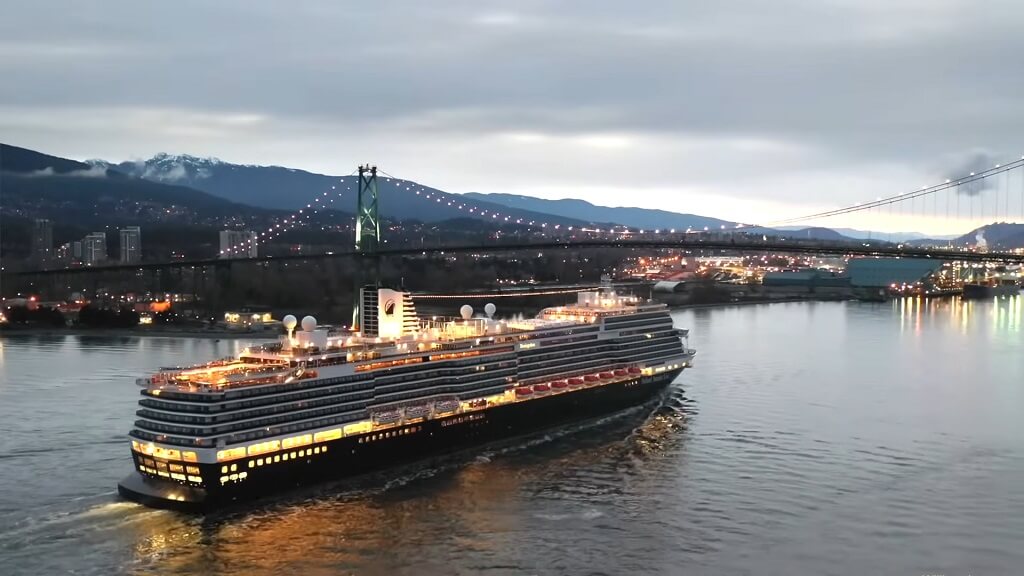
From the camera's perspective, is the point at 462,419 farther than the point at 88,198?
No

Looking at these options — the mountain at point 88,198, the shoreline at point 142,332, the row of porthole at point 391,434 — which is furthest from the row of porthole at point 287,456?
the mountain at point 88,198

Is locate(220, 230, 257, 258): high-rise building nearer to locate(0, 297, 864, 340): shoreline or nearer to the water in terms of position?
locate(0, 297, 864, 340): shoreline

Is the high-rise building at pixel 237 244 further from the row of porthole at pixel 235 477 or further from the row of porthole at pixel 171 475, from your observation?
the row of porthole at pixel 235 477

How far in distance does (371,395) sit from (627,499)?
364cm

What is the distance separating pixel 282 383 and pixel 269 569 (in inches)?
114

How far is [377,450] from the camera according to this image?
39.3ft

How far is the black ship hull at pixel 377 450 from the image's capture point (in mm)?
10297

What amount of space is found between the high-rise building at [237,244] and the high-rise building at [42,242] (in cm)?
958

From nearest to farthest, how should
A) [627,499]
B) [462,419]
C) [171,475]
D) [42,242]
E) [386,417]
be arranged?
[171,475] → [627,499] → [386,417] → [462,419] → [42,242]

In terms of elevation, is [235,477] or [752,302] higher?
[752,302]

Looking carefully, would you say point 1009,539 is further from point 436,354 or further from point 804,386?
point 804,386

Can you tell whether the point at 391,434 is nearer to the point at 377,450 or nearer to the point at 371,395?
the point at 377,450

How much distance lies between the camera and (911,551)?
9258 millimetres

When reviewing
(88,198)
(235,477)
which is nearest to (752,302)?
(235,477)
